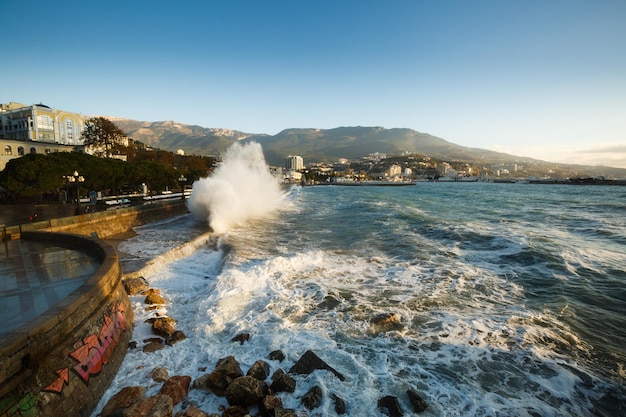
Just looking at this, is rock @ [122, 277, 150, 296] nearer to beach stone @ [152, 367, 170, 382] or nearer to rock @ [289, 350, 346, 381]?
beach stone @ [152, 367, 170, 382]

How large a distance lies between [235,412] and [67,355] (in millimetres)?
2547

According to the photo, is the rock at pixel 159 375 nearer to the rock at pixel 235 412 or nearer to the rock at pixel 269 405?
the rock at pixel 235 412

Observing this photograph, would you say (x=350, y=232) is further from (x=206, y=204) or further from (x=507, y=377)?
(x=507, y=377)

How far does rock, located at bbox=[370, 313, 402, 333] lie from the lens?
707cm

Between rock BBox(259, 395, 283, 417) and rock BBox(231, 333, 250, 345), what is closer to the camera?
rock BBox(259, 395, 283, 417)

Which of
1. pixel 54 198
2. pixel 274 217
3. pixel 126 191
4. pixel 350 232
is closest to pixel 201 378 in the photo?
pixel 350 232

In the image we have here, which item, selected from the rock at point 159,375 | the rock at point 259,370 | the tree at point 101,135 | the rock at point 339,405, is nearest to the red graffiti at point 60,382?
the rock at point 159,375

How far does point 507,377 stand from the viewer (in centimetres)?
548

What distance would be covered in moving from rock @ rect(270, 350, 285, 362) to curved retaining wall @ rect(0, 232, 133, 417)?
9.16 feet

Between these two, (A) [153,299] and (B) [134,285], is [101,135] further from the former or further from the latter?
(A) [153,299]

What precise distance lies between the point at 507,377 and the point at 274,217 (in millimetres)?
21810

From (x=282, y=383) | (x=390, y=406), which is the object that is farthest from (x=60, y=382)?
(x=390, y=406)

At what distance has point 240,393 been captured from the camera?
4.69 meters

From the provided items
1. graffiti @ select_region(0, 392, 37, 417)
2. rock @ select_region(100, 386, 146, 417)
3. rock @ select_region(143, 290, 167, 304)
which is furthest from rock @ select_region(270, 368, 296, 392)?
rock @ select_region(143, 290, 167, 304)
